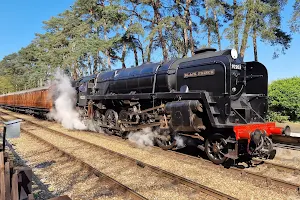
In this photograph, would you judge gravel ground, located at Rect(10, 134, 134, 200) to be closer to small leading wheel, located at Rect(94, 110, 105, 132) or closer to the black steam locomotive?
the black steam locomotive

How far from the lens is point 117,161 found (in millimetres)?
8070

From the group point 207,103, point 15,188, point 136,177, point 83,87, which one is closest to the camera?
point 15,188

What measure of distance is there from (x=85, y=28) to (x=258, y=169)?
2598 centimetres

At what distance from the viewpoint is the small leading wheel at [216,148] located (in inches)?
286

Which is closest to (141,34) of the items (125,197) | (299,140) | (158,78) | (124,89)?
(124,89)

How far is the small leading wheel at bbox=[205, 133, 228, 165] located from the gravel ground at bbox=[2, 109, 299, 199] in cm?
27

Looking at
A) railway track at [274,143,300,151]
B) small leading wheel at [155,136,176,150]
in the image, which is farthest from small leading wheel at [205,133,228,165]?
railway track at [274,143,300,151]

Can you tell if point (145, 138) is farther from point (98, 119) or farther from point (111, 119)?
point (98, 119)

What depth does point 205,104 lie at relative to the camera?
7344mm

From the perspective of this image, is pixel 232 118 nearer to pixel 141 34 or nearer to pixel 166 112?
pixel 166 112

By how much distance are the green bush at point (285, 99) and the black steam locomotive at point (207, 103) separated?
5.94 metres

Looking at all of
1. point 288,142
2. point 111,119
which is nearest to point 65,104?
point 111,119

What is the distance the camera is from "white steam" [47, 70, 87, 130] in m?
15.3

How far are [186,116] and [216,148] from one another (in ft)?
3.91
